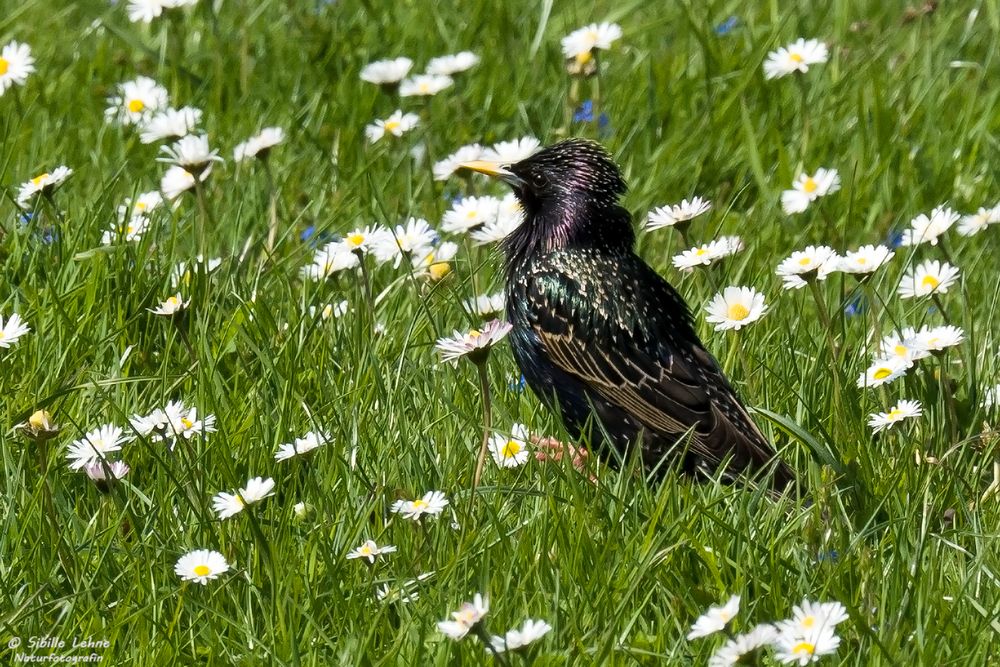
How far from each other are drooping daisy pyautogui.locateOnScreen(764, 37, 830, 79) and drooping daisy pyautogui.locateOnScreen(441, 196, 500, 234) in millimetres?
1287

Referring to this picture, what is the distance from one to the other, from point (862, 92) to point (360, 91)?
6.25ft

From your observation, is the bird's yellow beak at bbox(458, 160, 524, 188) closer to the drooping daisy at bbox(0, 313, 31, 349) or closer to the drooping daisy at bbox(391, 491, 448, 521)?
the drooping daisy at bbox(0, 313, 31, 349)

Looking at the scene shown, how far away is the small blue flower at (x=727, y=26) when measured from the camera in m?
6.77

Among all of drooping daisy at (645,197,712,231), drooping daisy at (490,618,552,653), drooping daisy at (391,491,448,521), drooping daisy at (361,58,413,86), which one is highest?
drooping daisy at (490,618,552,653)

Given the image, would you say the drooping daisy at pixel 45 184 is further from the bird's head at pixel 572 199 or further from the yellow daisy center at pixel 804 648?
the yellow daisy center at pixel 804 648

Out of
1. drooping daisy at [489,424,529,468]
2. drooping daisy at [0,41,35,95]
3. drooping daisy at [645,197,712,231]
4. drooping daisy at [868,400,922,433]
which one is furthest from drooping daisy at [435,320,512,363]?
drooping daisy at [0,41,35,95]

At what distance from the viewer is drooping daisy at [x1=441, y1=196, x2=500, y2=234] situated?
502 centimetres

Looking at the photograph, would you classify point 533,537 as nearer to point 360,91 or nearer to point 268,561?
point 268,561

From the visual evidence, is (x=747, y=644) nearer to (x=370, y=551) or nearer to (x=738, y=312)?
(x=370, y=551)

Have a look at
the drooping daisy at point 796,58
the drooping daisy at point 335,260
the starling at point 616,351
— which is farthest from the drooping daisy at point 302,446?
the drooping daisy at point 796,58

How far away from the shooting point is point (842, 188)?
5859mm

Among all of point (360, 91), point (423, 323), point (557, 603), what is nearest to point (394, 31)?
point (360, 91)

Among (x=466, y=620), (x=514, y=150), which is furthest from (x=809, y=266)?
(x=514, y=150)

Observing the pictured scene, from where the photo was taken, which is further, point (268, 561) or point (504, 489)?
point (504, 489)
